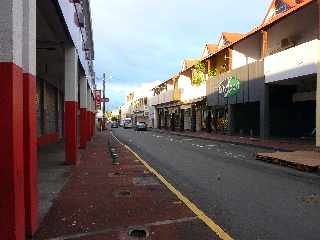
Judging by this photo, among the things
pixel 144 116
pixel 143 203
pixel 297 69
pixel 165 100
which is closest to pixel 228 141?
pixel 297 69

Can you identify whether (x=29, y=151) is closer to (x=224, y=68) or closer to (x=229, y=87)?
(x=229, y=87)

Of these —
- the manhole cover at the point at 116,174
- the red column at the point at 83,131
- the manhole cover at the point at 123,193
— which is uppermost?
the red column at the point at 83,131

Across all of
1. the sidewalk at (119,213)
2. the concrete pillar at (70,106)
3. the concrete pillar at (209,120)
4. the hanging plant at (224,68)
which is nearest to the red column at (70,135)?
the concrete pillar at (70,106)

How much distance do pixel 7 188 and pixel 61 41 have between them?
10.4 m

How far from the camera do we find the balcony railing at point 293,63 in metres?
22.9

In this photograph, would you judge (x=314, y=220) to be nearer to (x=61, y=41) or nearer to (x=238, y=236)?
(x=238, y=236)

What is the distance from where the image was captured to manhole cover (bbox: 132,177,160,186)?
35.7ft

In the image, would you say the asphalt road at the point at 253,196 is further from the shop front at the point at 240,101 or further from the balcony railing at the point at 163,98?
the balcony railing at the point at 163,98

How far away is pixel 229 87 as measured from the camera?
35.9 meters

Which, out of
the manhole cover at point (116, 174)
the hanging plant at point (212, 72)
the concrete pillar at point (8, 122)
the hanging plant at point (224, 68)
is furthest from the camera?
the hanging plant at point (212, 72)

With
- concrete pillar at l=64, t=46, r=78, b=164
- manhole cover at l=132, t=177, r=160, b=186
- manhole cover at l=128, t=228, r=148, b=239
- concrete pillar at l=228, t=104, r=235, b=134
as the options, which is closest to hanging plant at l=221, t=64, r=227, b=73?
concrete pillar at l=228, t=104, r=235, b=134

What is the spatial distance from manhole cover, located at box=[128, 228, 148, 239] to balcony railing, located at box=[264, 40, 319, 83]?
61.1 ft

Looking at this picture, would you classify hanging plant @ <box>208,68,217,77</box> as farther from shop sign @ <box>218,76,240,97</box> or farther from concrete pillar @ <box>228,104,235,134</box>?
concrete pillar @ <box>228,104,235,134</box>

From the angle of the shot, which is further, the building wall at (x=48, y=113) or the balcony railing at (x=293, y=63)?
the building wall at (x=48, y=113)
